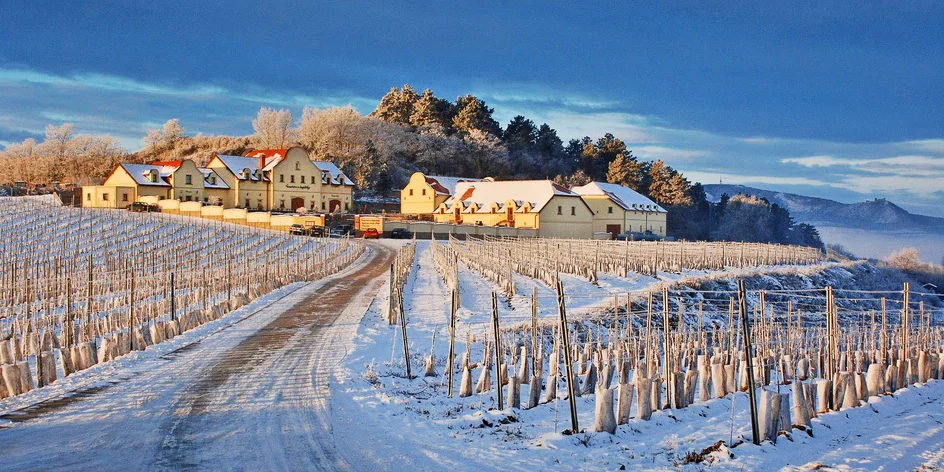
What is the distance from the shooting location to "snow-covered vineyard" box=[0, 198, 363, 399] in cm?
1485

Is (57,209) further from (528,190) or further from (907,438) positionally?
(907,438)

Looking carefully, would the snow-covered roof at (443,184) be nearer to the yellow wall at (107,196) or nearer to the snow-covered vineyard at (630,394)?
the yellow wall at (107,196)

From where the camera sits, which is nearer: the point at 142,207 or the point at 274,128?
the point at 142,207

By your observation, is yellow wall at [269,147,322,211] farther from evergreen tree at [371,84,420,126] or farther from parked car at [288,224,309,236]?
evergreen tree at [371,84,420,126]

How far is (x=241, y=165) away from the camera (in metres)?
78.3

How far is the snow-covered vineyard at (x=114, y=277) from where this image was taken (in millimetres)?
14852

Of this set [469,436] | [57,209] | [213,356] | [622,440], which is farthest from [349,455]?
[57,209]

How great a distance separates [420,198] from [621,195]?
71.8 feet

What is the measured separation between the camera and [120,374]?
12445 mm

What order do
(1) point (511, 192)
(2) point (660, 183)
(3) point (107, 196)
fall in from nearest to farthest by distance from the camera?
(3) point (107, 196) → (1) point (511, 192) → (2) point (660, 183)

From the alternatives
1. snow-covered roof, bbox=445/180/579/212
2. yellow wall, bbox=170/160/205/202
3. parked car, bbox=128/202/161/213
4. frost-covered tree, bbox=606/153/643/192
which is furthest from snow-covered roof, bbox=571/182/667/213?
parked car, bbox=128/202/161/213

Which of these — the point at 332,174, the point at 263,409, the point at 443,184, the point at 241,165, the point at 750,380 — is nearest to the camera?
the point at 750,380

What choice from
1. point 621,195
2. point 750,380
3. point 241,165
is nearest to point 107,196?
point 241,165

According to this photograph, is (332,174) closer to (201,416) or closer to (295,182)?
(295,182)
